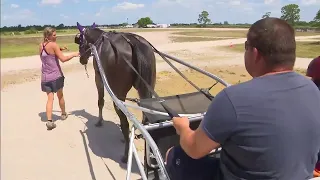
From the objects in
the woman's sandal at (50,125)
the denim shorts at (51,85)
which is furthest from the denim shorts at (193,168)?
the denim shorts at (51,85)

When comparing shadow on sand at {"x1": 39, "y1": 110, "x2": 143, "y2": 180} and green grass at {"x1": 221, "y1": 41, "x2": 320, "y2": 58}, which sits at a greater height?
green grass at {"x1": 221, "y1": 41, "x2": 320, "y2": 58}

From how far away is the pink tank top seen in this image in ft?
18.0

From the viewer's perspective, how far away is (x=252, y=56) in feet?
5.46

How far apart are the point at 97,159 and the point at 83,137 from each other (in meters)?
0.90

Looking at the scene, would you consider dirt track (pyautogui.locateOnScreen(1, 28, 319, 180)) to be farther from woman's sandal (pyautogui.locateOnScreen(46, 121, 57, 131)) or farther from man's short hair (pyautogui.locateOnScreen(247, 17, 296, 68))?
man's short hair (pyautogui.locateOnScreen(247, 17, 296, 68))

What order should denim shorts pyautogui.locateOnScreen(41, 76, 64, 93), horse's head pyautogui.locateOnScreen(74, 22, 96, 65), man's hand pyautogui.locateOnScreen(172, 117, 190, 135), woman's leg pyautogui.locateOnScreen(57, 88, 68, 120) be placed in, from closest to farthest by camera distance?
1. man's hand pyautogui.locateOnScreen(172, 117, 190, 135)
2. horse's head pyautogui.locateOnScreen(74, 22, 96, 65)
3. denim shorts pyautogui.locateOnScreen(41, 76, 64, 93)
4. woman's leg pyautogui.locateOnScreen(57, 88, 68, 120)

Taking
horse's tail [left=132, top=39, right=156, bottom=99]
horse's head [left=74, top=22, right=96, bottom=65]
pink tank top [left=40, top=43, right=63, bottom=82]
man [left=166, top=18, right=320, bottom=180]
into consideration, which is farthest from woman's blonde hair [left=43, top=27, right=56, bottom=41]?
man [left=166, top=18, right=320, bottom=180]

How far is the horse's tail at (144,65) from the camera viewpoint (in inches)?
177

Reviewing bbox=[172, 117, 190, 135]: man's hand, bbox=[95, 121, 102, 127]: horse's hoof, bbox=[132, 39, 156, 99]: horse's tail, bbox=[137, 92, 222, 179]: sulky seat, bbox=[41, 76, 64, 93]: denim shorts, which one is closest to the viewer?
bbox=[172, 117, 190, 135]: man's hand

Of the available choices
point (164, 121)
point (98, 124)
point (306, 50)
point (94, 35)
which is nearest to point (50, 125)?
point (98, 124)

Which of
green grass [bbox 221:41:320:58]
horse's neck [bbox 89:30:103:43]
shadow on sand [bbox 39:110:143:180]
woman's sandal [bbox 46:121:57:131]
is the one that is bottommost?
shadow on sand [bbox 39:110:143:180]

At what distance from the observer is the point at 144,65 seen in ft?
14.7

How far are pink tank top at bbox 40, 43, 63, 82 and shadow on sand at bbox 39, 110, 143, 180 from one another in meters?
0.96

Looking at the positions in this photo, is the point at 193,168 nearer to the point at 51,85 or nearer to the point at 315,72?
the point at 315,72
